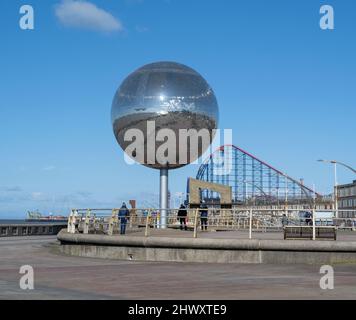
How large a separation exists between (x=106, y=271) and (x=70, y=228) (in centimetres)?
769

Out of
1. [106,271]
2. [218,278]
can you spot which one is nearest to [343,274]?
[218,278]

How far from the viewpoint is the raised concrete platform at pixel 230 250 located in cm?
1391

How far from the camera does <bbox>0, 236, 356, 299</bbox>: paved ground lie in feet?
27.3

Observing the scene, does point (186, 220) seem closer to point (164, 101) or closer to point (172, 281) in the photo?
point (164, 101)

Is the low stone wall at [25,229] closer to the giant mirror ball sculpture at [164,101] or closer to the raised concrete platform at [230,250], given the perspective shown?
the giant mirror ball sculpture at [164,101]

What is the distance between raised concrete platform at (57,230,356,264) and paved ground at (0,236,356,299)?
67 centimetres

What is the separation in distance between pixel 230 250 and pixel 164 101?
27.7 feet

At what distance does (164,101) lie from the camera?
842 inches

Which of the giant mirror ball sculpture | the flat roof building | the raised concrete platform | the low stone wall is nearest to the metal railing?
the raised concrete platform

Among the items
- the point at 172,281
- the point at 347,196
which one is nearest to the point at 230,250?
the point at 172,281

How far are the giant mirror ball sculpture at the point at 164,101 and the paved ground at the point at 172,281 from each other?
8.20m

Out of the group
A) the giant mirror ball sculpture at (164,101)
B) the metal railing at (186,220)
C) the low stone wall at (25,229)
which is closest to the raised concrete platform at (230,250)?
the metal railing at (186,220)

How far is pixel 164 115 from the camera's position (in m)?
21.5
